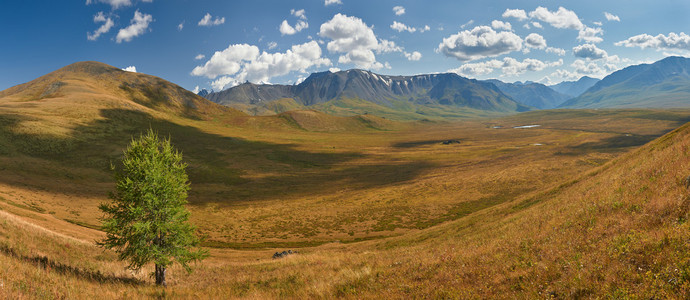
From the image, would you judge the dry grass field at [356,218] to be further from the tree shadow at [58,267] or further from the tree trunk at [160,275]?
the tree trunk at [160,275]

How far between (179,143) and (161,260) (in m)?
153

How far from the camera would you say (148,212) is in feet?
63.9

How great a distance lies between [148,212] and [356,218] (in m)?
44.6

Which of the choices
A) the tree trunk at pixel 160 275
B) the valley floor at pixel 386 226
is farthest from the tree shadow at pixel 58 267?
the tree trunk at pixel 160 275

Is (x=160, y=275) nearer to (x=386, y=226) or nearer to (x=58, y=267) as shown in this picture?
(x=58, y=267)

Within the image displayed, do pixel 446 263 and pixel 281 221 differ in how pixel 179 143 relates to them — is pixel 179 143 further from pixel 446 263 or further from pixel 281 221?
pixel 446 263

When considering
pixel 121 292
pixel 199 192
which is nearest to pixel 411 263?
pixel 121 292

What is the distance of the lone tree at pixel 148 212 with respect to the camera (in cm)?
1858

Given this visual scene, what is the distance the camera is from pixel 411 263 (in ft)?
47.6

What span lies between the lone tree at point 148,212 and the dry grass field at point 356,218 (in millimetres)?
2098

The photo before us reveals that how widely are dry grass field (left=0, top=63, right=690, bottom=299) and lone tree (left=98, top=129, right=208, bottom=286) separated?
82.6 inches

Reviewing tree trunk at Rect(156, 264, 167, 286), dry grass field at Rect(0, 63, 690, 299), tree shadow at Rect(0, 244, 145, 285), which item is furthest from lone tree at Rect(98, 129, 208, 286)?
dry grass field at Rect(0, 63, 690, 299)

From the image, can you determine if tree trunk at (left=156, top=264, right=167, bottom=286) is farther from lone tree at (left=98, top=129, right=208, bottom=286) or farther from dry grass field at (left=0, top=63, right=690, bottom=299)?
dry grass field at (left=0, top=63, right=690, bottom=299)

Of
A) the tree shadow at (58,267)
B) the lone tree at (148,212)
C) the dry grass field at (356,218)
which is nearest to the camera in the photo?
the dry grass field at (356,218)
